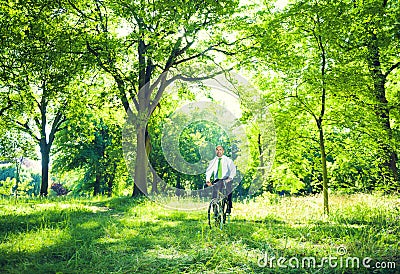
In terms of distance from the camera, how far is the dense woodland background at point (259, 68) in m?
9.48

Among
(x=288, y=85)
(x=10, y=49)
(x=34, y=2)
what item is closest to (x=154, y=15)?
(x=34, y=2)

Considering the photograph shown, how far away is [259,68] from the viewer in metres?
14.9

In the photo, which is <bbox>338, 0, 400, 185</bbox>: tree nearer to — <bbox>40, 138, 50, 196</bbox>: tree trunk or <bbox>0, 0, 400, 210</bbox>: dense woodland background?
<bbox>0, 0, 400, 210</bbox>: dense woodland background

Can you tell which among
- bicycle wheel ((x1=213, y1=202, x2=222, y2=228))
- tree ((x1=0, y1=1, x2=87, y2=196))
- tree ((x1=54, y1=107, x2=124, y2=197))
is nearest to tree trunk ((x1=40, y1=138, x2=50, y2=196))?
tree ((x1=54, y1=107, x2=124, y2=197))

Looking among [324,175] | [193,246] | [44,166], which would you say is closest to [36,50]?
[193,246]

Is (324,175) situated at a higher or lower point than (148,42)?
lower

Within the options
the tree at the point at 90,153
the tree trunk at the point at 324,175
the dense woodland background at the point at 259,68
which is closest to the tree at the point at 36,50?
the dense woodland background at the point at 259,68

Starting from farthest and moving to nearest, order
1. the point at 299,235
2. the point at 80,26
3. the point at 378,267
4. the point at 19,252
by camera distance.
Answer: the point at 80,26, the point at 299,235, the point at 19,252, the point at 378,267

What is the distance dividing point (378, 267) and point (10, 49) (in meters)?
10.9

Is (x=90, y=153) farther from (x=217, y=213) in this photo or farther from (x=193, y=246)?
(x=193, y=246)

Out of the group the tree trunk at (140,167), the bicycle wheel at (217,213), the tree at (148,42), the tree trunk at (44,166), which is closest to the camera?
the bicycle wheel at (217,213)

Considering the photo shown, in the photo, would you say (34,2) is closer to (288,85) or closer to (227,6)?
(227,6)

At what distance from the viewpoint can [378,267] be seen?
460 cm

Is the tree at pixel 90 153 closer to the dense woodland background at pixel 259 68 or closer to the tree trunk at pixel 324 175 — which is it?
the dense woodland background at pixel 259 68
